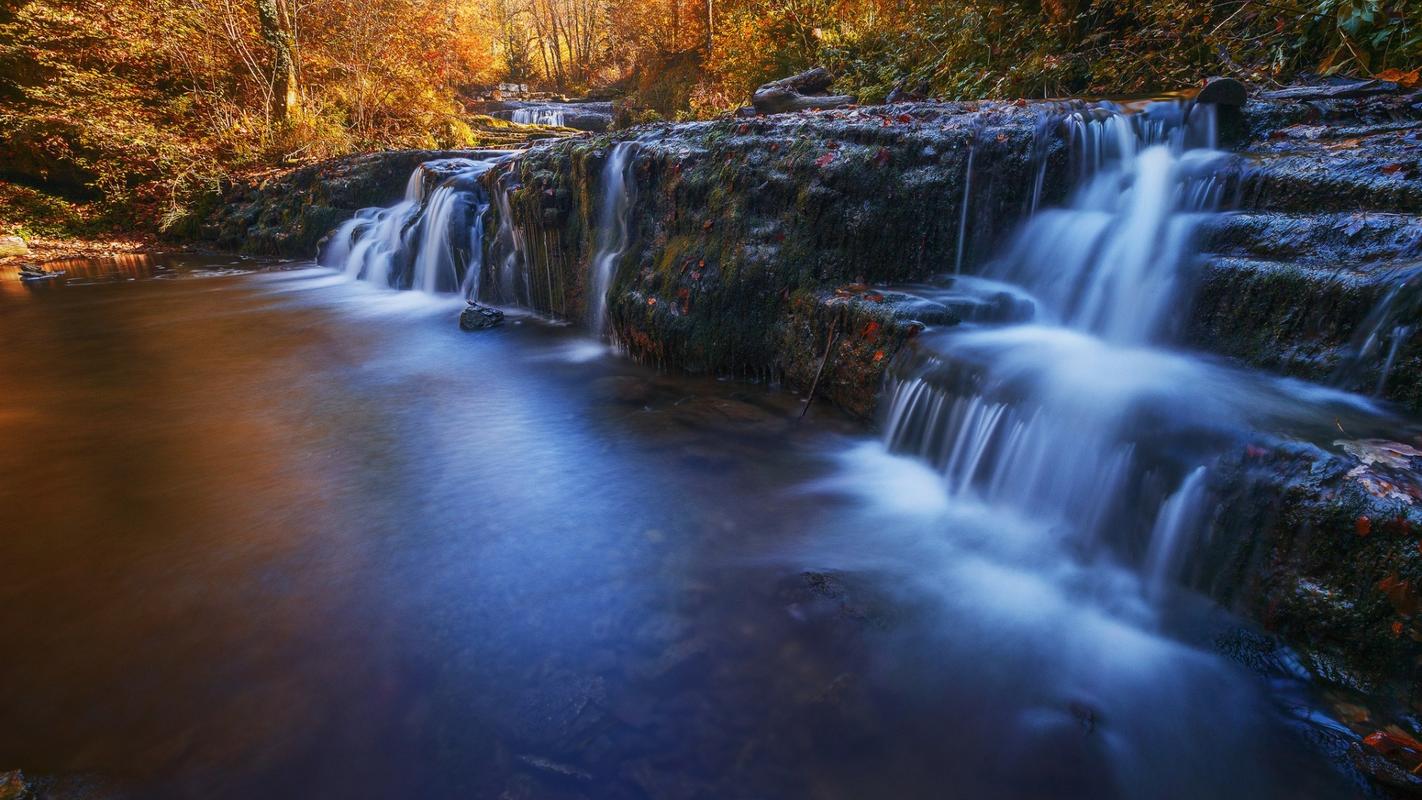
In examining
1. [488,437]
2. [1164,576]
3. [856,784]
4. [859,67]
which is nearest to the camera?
[856,784]

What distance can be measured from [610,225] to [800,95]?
4.58m

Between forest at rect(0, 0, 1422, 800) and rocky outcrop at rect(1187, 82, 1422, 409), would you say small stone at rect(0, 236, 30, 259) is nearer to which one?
forest at rect(0, 0, 1422, 800)

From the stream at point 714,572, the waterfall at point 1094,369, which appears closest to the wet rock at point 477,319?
the stream at point 714,572

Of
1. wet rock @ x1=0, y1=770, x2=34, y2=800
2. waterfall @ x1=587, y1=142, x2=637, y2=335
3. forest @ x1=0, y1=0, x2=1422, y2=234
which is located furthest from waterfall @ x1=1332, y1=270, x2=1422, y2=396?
waterfall @ x1=587, y1=142, x2=637, y2=335

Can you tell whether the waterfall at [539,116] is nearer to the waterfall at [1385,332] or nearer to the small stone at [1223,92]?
the small stone at [1223,92]

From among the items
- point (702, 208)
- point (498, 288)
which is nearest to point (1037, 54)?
point (702, 208)

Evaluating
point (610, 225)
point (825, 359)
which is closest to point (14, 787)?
point (825, 359)

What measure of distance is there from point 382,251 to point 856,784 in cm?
1127

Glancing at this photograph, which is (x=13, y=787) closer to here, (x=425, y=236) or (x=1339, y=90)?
(x=1339, y=90)

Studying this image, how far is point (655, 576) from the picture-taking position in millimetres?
3080

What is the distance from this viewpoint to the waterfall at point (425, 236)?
9484 millimetres

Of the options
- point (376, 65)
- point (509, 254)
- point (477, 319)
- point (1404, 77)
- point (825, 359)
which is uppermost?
point (376, 65)

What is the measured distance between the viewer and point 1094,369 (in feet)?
11.7

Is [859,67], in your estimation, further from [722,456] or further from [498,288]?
[722,456]
